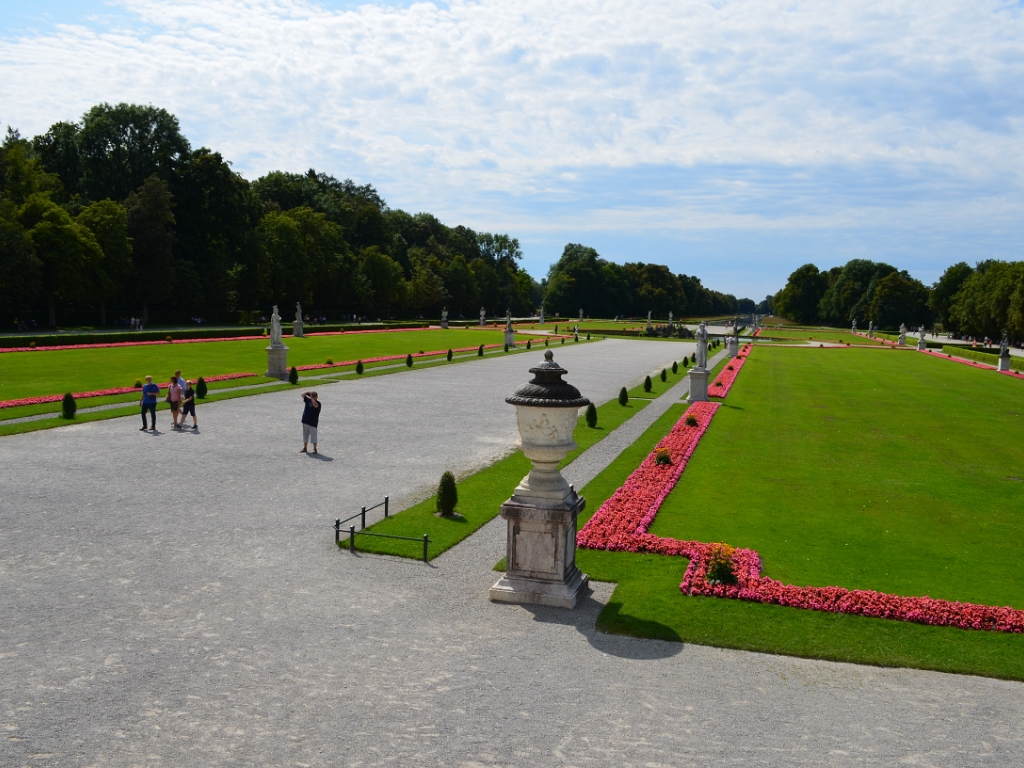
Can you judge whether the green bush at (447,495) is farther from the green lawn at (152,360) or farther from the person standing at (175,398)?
the green lawn at (152,360)

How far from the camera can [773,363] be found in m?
58.2

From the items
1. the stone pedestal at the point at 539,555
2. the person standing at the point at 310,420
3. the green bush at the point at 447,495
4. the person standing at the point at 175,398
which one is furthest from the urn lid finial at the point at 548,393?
the person standing at the point at 175,398

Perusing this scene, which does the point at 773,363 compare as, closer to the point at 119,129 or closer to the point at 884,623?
the point at 884,623

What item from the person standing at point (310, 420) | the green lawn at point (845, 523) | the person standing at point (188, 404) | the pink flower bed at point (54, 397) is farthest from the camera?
the pink flower bed at point (54, 397)

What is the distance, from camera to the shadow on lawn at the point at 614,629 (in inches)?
367

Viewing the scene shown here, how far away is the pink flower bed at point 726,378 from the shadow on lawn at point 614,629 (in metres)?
26.4

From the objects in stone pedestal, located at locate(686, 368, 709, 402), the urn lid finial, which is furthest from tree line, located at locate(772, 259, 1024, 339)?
the urn lid finial

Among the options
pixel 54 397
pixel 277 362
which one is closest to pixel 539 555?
pixel 54 397

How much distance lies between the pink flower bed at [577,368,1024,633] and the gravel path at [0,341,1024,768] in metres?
1.57

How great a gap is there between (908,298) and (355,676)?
147 metres

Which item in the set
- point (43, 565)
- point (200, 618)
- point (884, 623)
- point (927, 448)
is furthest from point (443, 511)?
point (927, 448)

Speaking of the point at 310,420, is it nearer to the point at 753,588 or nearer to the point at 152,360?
the point at 753,588

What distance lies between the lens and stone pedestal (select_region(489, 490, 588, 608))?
35.0ft

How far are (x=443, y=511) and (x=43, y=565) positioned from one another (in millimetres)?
6548
